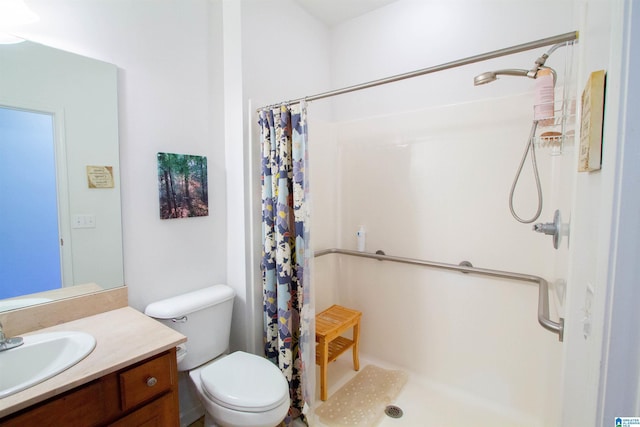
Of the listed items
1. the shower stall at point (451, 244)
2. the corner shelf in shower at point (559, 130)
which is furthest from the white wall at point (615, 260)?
the shower stall at point (451, 244)

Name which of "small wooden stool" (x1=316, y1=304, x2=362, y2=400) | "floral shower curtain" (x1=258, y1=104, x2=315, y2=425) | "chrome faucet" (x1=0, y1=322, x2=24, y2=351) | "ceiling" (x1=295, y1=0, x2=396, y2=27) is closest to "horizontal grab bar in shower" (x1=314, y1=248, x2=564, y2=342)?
"small wooden stool" (x1=316, y1=304, x2=362, y2=400)

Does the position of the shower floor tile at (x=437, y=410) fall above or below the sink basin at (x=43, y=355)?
below

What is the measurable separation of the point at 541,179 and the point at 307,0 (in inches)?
79.2

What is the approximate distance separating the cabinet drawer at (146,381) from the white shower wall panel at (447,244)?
4.42 feet

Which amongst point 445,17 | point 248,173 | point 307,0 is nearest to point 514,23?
point 445,17

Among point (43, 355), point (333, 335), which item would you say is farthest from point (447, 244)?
point (43, 355)

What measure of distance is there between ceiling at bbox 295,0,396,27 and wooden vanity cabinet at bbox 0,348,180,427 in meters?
2.45

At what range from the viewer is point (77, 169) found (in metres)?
1.34

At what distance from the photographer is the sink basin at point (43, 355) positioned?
0.98 meters

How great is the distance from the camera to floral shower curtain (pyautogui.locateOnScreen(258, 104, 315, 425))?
1611mm

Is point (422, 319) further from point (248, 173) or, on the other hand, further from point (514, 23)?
point (514, 23)

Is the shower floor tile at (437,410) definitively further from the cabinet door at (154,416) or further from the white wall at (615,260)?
the white wall at (615,260)

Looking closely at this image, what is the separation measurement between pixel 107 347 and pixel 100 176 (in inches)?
31.8

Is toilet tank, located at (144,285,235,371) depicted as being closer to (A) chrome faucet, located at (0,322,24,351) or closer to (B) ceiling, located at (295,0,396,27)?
(A) chrome faucet, located at (0,322,24,351)
